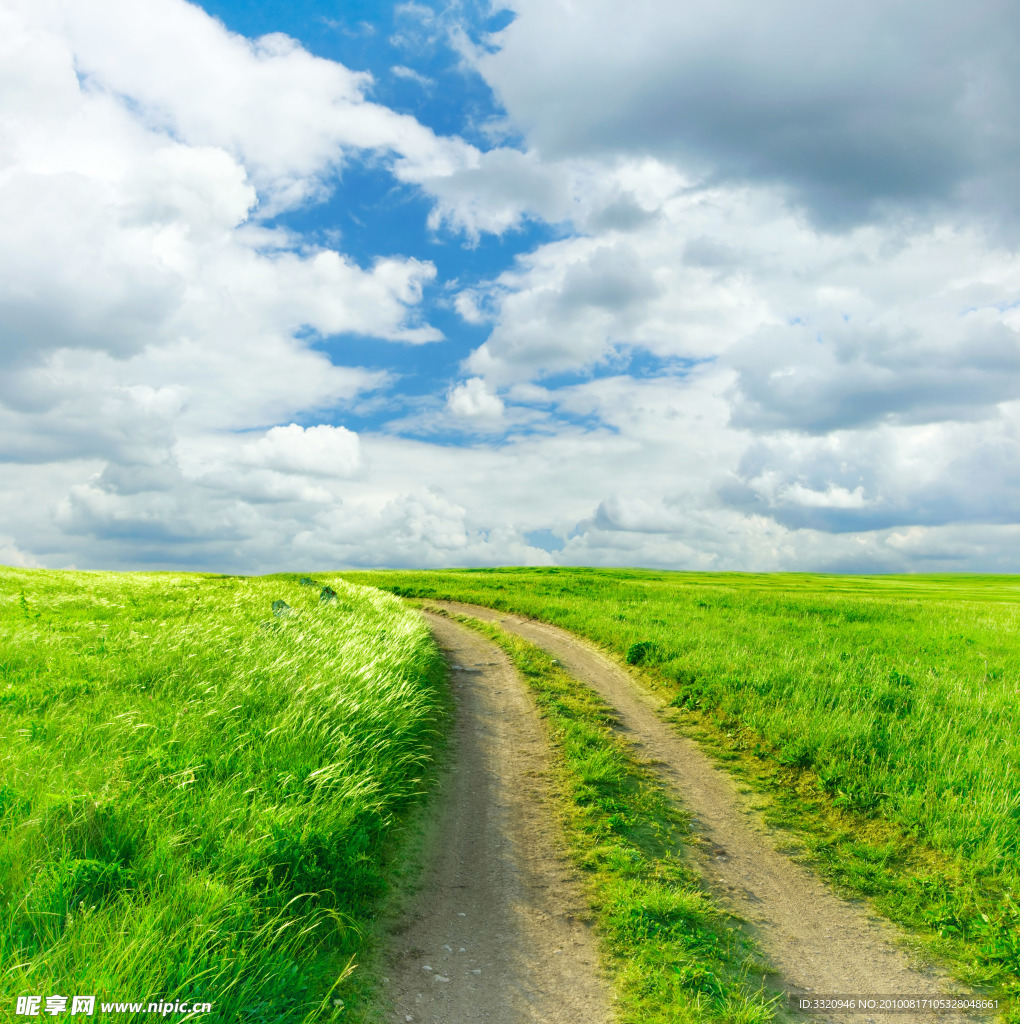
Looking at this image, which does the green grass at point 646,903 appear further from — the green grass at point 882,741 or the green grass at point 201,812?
the green grass at point 201,812

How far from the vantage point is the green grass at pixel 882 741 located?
23.5 ft

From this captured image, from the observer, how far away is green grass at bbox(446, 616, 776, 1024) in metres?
5.25

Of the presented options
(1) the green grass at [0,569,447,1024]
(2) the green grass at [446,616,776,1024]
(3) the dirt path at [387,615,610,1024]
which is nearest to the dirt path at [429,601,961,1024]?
(2) the green grass at [446,616,776,1024]

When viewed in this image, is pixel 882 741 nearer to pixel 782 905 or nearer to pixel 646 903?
pixel 782 905

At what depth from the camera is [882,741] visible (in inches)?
408

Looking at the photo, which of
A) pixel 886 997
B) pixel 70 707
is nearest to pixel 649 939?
pixel 886 997

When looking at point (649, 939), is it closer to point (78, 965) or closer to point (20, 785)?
point (78, 965)

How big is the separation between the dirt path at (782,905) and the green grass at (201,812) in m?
4.11

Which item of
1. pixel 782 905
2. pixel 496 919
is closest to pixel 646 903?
pixel 496 919

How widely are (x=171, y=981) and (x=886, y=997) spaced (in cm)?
634

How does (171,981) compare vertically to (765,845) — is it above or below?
above

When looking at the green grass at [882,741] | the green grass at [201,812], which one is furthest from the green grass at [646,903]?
the green grass at [201,812]

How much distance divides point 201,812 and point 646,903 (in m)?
4.69

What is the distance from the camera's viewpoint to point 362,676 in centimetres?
1129
